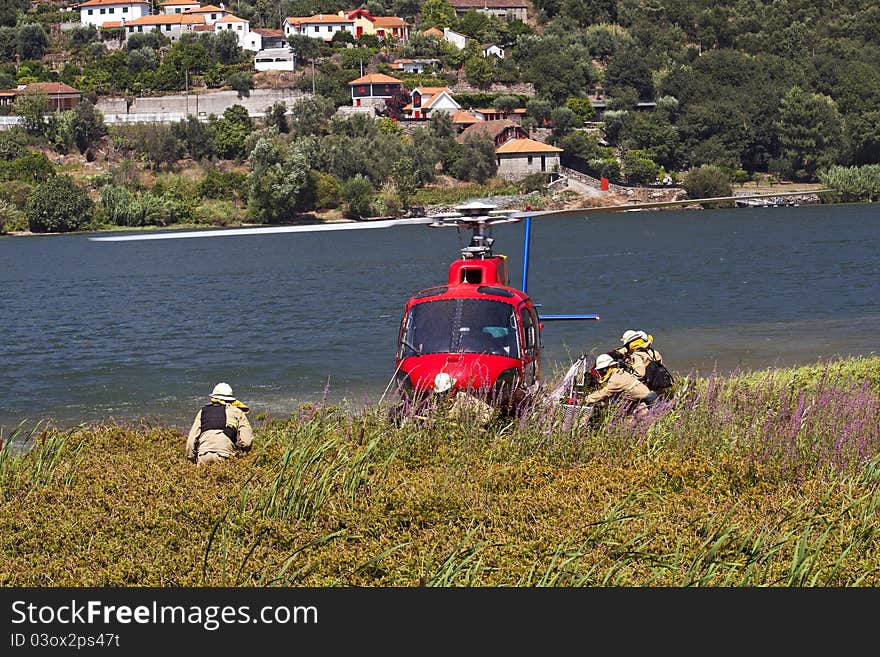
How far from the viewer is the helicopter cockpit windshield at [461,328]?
15.7 meters

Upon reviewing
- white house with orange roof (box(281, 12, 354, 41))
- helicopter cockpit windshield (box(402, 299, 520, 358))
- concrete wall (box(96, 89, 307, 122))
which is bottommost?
→ concrete wall (box(96, 89, 307, 122))

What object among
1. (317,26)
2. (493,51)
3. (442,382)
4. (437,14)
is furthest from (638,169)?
(442,382)

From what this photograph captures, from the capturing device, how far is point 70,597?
8.35 m

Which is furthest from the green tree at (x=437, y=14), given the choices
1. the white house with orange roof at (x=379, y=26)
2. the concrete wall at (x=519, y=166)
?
the concrete wall at (x=519, y=166)

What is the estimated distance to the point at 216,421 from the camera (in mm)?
13852

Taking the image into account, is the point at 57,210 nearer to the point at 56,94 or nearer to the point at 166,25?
the point at 56,94

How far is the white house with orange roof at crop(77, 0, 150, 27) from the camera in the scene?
175000 millimetres

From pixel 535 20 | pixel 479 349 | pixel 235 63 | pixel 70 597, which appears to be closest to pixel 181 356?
pixel 479 349

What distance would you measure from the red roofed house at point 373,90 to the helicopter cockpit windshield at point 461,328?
4840 inches

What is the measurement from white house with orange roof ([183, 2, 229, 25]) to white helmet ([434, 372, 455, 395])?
528ft

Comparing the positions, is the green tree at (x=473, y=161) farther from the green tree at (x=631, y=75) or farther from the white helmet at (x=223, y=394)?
the white helmet at (x=223, y=394)

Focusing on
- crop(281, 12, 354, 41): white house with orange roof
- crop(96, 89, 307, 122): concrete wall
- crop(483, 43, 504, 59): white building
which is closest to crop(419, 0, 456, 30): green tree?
crop(483, 43, 504, 59): white building

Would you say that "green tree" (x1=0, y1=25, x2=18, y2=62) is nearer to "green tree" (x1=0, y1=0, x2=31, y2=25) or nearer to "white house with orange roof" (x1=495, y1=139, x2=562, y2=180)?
"green tree" (x1=0, y1=0, x2=31, y2=25)

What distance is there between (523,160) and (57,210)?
147ft
